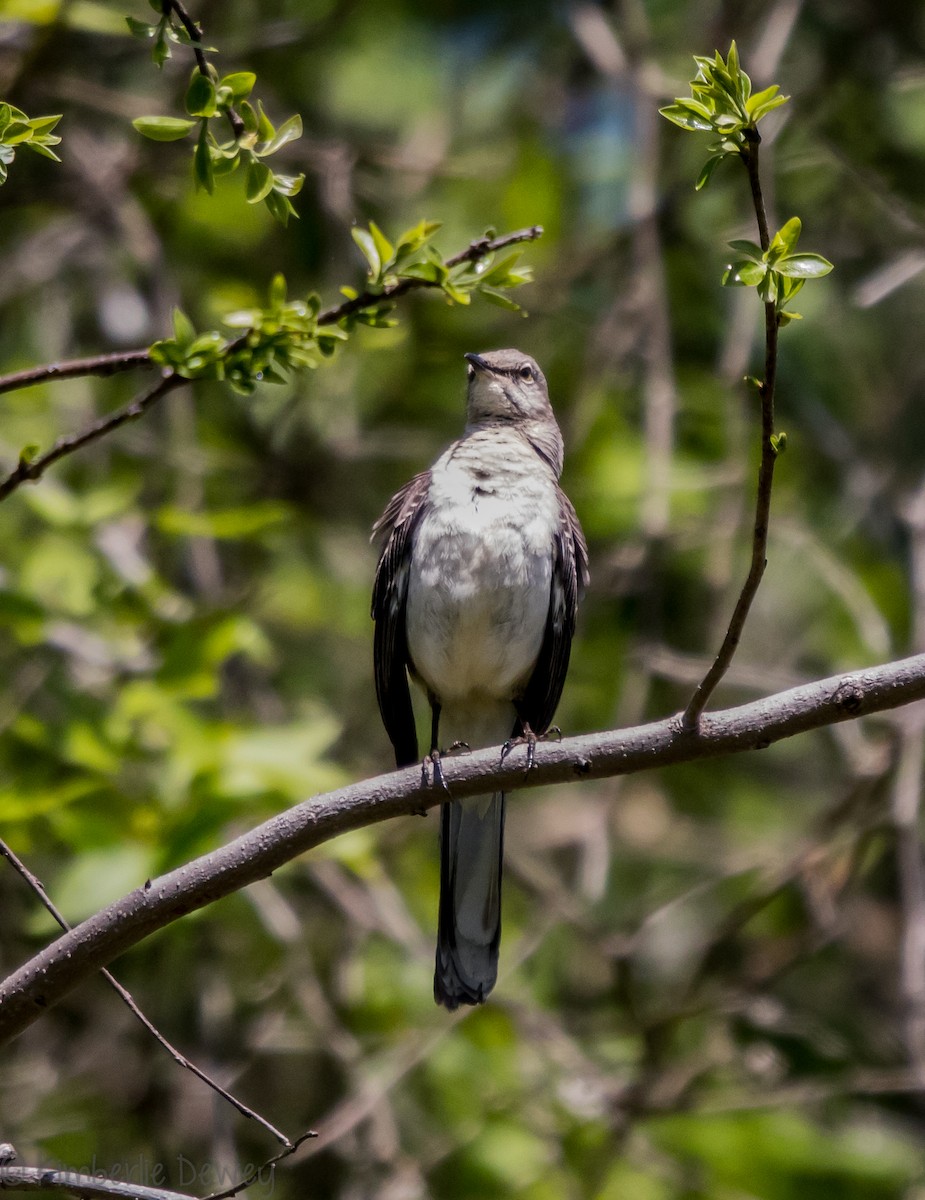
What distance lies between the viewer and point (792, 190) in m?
7.75

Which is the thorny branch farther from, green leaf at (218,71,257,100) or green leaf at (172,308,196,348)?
green leaf at (218,71,257,100)

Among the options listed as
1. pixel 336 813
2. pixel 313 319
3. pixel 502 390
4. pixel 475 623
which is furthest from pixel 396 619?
pixel 313 319

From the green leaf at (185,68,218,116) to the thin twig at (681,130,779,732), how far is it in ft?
3.17

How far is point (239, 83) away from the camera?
99.7 inches

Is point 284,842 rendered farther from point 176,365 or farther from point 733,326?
point 733,326

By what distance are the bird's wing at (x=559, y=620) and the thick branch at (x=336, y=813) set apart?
1849 millimetres

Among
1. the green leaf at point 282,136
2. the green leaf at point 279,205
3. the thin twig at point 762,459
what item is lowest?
the thin twig at point 762,459

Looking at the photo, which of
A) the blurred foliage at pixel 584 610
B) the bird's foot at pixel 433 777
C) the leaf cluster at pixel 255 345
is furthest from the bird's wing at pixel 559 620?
the leaf cluster at pixel 255 345

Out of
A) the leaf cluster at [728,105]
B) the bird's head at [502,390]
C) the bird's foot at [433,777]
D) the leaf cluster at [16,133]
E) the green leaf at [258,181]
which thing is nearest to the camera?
the leaf cluster at [728,105]

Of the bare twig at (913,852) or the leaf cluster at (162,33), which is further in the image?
the bare twig at (913,852)

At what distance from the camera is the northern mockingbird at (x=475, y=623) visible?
15.0 feet

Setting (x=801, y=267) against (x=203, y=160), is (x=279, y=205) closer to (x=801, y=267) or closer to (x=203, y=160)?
(x=203, y=160)

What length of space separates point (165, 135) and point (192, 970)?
4404 mm

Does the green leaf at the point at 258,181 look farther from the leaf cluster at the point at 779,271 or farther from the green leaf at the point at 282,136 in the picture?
the leaf cluster at the point at 779,271
